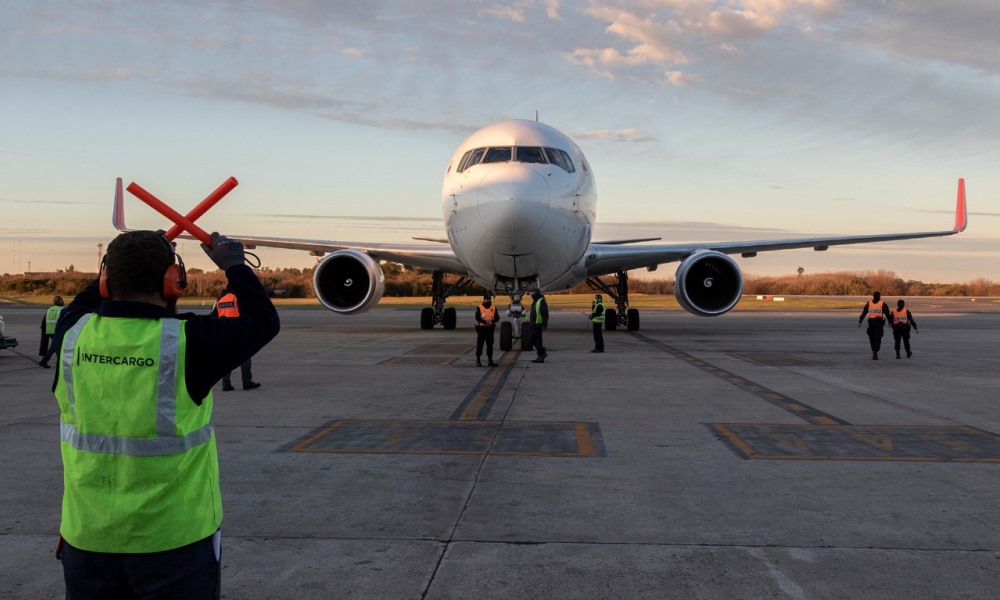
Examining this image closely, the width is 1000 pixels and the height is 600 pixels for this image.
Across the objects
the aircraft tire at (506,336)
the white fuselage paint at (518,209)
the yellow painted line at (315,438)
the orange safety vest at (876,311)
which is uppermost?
the white fuselage paint at (518,209)

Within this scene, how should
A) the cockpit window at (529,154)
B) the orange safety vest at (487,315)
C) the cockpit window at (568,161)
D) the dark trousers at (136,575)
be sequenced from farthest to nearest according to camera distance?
the cockpit window at (568,161) < the cockpit window at (529,154) < the orange safety vest at (487,315) < the dark trousers at (136,575)

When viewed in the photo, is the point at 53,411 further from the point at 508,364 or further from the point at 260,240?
the point at 260,240

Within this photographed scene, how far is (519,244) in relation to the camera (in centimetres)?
1546

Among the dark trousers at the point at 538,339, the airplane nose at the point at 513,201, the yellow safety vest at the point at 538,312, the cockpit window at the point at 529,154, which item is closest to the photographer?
the airplane nose at the point at 513,201

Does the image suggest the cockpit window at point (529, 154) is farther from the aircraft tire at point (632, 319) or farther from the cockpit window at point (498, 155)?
the aircraft tire at point (632, 319)

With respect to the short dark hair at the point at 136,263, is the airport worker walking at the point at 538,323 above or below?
below

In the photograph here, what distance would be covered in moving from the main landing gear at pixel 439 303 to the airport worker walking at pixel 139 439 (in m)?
22.2

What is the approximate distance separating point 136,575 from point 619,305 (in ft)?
80.3

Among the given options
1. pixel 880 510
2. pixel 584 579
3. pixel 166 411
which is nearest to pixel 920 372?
pixel 880 510

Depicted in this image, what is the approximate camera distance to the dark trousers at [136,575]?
2.51 meters

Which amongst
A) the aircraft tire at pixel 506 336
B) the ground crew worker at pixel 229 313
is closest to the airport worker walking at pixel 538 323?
the aircraft tire at pixel 506 336

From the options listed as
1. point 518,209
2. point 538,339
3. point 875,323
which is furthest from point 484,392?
point 875,323

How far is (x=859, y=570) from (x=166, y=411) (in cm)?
332

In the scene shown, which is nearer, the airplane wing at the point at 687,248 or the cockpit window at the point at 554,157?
the cockpit window at the point at 554,157
